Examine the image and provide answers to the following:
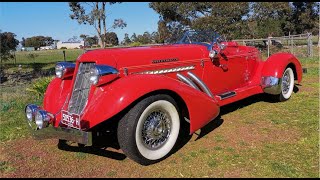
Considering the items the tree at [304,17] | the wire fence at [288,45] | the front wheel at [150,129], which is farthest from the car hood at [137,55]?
the tree at [304,17]

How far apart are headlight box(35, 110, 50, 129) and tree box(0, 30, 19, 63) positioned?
15.2 metres

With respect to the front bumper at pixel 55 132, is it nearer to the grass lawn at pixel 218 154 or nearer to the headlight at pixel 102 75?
the grass lawn at pixel 218 154

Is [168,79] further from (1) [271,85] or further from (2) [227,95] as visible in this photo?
(1) [271,85]

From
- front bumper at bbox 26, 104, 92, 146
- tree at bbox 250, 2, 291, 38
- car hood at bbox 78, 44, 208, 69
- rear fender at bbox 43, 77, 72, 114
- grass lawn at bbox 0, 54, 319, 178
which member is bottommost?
grass lawn at bbox 0, 54, 319, 178

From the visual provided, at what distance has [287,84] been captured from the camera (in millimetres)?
7117

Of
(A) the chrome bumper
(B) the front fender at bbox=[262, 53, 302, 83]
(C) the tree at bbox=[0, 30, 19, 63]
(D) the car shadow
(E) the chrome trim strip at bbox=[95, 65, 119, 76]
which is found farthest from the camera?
(C) the tree at bbox=[0, 30, 19, 63]

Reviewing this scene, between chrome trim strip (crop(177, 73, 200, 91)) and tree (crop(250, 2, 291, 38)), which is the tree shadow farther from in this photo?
tree (crop(250, 2, 291, 38))

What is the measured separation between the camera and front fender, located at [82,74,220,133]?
3861mm

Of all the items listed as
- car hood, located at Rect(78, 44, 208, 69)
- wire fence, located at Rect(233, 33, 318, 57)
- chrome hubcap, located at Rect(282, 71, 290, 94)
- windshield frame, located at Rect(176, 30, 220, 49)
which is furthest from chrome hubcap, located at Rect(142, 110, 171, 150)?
wire fence, located at Rect(233, 33, 318, 57)

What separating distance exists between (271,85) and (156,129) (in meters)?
3.10

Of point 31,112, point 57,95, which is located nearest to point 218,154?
point 57,95

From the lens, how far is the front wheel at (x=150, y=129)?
390 centimetres

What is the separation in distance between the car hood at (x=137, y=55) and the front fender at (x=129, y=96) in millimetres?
355

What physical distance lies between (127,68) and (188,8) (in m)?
27.1
